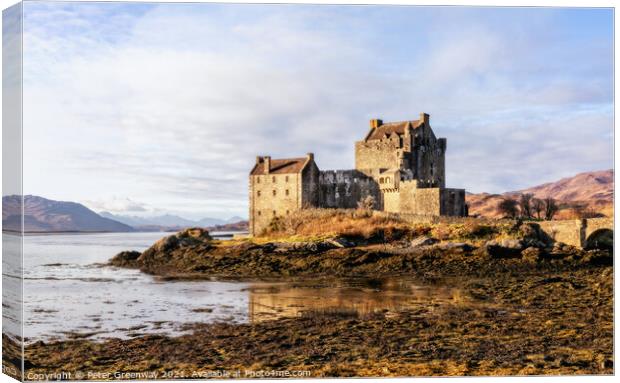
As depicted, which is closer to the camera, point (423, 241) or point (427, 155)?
point (423, 241)

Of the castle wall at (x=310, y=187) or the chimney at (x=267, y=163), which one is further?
the chimney at (x=267, y=163)

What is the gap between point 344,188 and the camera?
132 ft

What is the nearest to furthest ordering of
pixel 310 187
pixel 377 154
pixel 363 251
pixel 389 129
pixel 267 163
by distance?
pixel 363 251
pixel 310 187
pixel 267 163
pixel 377 154
pixel 389 129

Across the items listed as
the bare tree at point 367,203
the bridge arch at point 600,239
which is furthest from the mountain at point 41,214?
the bare tree at point 367,203

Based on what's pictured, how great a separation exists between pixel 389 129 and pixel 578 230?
710 inches

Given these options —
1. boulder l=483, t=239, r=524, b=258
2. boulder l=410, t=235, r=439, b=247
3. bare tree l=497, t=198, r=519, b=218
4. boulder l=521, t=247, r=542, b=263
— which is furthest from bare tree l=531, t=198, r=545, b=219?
boulder l=410, t=235, r=439, b=247

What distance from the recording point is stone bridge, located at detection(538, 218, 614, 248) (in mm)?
24297

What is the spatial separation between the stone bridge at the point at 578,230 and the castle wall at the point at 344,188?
43.7 feet

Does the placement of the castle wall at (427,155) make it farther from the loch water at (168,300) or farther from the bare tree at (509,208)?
the loch water at (168,300)

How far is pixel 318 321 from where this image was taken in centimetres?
1280

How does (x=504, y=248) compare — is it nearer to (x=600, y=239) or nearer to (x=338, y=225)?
(x=600, y=239)

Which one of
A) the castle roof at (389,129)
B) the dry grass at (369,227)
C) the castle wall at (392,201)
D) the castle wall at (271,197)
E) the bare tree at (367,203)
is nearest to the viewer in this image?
the dry grass at (369,227)

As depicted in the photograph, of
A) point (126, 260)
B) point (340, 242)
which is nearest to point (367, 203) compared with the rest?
point (340, 242)

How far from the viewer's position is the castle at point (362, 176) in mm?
39469
